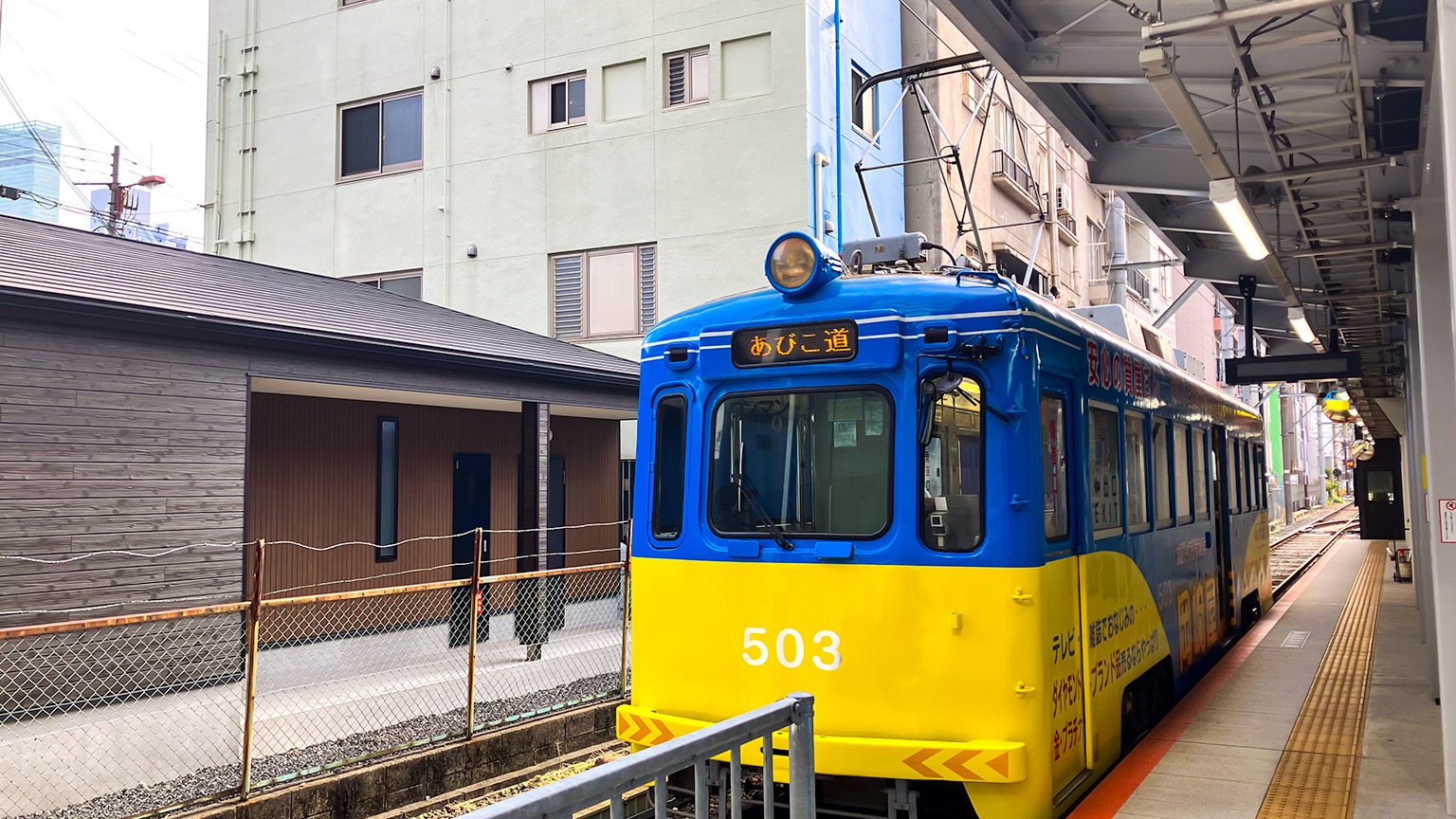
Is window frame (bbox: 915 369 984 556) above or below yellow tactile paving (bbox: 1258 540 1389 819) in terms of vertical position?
above

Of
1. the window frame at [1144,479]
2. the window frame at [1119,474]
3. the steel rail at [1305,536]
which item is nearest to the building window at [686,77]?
the steel rail at [1305,536]

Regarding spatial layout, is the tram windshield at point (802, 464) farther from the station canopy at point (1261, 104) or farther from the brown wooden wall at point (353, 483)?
the brown wooden wall at point (353, 483)

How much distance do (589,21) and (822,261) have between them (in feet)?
49.8

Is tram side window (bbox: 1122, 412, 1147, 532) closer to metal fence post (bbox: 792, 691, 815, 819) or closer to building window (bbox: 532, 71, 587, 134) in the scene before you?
metal fence post (bbox: 792, 691, 815, 819)

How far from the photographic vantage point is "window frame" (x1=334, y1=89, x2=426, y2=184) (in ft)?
68.1

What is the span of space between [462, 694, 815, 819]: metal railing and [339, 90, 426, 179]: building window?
61.4ft

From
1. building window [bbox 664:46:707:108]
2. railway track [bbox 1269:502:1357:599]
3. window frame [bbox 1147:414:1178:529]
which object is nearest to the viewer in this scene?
window frame [bbox 1147:414:1178:529]

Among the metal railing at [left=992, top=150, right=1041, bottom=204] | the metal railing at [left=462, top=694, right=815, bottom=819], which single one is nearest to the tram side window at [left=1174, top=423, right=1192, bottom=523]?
the metal railing at [left=462, top=694, right=815, bottom=819]

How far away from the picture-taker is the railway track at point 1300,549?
21.7m

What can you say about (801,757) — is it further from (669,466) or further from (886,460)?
(669,466)

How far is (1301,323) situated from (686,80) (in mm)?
10406

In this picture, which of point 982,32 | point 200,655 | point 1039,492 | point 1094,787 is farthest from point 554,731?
point 982,32

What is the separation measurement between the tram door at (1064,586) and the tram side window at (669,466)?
5.98 ft

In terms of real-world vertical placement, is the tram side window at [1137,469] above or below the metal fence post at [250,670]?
above
